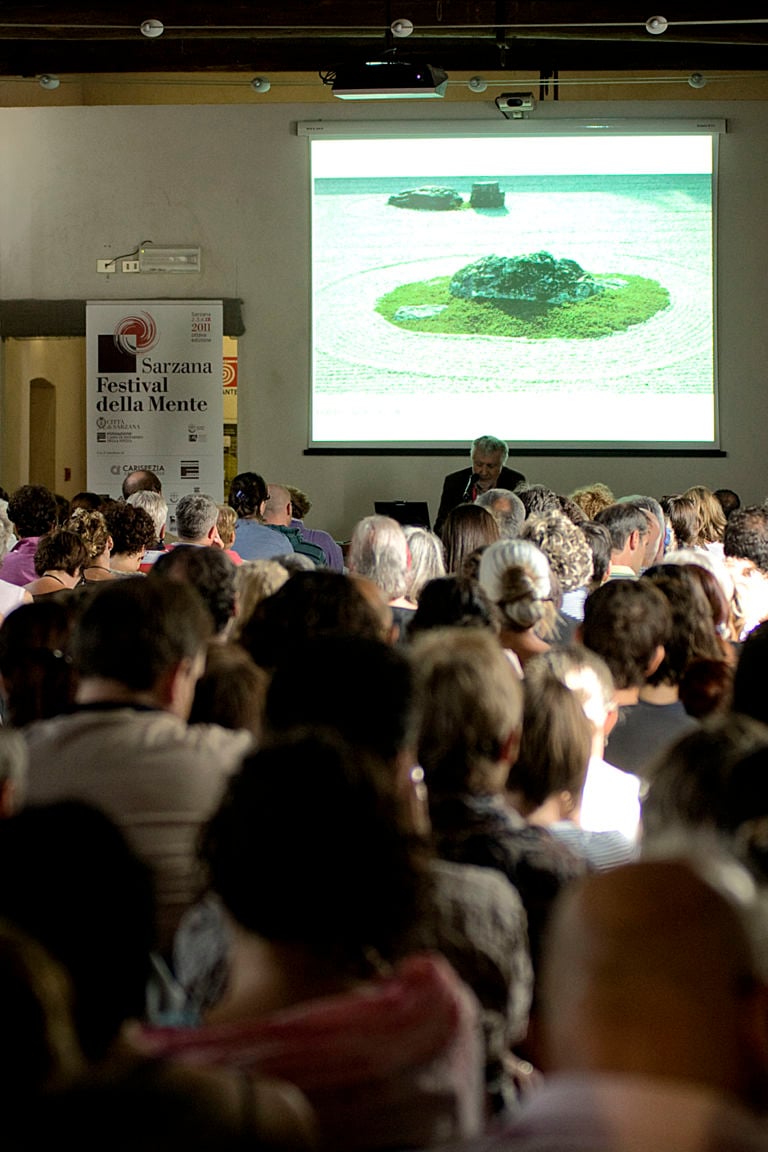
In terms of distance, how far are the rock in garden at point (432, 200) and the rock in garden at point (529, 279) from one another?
1.49 feet

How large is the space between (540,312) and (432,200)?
113 centimetres

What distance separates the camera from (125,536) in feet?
16.8

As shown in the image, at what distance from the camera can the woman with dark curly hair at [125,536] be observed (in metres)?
5.13

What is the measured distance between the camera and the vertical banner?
1027 cm

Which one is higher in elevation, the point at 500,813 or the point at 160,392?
the point at 160,392

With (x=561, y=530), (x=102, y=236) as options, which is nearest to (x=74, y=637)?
(x=561, y=530)

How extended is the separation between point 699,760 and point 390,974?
0.50 metres

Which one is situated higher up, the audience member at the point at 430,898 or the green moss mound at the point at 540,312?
the green moss mound at the point at 540,312

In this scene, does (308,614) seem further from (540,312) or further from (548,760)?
(540,312)

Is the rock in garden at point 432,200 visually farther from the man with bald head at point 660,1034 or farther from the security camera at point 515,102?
the man with bald head at point 660,1034

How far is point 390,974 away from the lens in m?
1.34

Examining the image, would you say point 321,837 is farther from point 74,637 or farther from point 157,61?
point 157,61

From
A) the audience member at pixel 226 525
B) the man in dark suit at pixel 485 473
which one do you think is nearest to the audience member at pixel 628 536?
the audience member at pixel 226 525

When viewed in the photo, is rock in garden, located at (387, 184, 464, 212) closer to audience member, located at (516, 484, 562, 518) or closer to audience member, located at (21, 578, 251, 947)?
audience member, located at (516, 484, 562, 518)
